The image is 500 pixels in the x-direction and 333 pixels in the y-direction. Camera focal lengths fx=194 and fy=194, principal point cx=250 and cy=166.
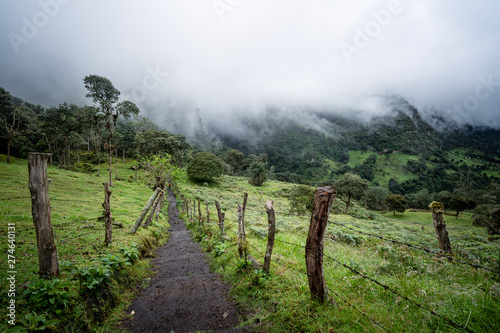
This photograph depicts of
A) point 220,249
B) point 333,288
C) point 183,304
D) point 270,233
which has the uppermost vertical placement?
point 270,233

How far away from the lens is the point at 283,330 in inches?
155

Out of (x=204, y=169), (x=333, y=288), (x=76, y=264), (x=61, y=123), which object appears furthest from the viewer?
(x=204, y=169)

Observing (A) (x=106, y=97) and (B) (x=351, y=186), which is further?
(B) (x=351, y=186)

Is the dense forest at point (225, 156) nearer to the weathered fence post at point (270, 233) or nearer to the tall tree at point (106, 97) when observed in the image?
the tall tree at point (106, 97)

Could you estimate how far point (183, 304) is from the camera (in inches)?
222

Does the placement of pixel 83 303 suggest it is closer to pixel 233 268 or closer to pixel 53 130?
pixel 233 268

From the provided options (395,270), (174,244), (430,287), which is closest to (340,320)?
(430,287)

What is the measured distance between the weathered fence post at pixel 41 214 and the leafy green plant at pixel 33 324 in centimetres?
140

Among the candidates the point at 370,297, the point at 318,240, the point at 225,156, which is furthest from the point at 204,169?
the point at 225,156

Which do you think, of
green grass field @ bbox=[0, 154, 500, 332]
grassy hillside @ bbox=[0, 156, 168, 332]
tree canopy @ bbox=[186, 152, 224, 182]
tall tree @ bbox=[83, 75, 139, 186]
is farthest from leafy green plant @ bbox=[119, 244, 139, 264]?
tree canopy @ bbox=[186, 152, 224, 182]

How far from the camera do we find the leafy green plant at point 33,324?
126 inches

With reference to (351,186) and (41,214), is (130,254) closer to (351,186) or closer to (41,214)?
(41,214)

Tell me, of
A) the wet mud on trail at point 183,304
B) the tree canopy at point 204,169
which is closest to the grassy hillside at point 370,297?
the wet mud on trail at point 183,304

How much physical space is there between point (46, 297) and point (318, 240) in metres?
5.80
